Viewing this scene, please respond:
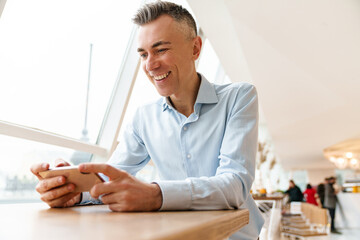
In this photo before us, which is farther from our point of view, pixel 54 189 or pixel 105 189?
pixel 54 189

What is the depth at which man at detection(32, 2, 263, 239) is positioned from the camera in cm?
85

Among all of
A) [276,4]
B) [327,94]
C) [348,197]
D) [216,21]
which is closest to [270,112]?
[327,94]

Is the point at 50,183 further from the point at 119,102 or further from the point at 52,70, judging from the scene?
the point at 119,102

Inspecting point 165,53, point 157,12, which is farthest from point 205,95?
point 157,12

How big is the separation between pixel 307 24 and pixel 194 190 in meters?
3.21

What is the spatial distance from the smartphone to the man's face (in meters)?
0.47

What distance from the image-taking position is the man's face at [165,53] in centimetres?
113

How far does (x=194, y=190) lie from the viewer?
0.78 meters

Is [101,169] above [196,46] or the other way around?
the other way around

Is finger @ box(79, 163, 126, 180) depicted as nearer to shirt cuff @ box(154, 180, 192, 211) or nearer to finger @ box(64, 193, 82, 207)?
shirt cuff @ box(154, 180, 192, 211)

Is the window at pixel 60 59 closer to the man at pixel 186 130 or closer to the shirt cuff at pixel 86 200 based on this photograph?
the man at pixel 186 130

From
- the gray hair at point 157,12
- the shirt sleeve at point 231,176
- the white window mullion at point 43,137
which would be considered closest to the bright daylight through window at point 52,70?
the white window mullion at point 43,137

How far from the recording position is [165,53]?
1149mm

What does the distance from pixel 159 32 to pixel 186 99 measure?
0.86ft
